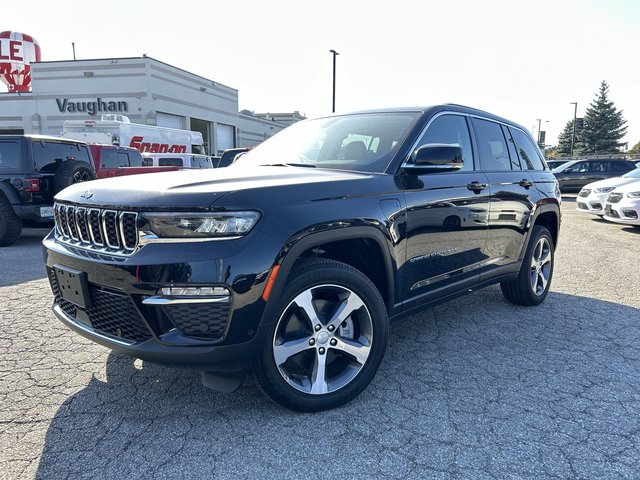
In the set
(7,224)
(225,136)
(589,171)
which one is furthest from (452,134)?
(225,136)

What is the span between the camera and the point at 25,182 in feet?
25.4

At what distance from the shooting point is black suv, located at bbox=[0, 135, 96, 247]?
7.69 m

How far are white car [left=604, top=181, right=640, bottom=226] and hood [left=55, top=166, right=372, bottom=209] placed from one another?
30.4 ft

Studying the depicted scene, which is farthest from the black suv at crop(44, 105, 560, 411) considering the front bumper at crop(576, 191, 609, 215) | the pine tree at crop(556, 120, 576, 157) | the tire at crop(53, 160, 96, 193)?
the pine tree at crop(556, 120, 576, 157)

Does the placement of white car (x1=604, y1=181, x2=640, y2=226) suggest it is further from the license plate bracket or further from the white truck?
the white truck

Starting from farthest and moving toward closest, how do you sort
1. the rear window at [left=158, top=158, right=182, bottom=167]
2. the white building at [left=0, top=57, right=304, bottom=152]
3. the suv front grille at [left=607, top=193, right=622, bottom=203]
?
the white building at [left=0, top=57, right=304, bottom=152] → the rear window at [left=158, top=158, right=182, bottom=167] → the suv front grille at [left=607, top=193, right=622, bottom=203]

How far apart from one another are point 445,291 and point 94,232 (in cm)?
237

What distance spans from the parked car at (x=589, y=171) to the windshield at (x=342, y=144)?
17672 mm

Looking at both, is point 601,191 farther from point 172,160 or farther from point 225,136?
point 225,136

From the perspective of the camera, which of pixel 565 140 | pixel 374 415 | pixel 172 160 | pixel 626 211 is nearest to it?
pixel 374 415

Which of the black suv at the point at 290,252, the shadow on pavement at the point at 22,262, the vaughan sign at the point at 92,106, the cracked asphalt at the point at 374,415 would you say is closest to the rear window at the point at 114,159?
the shadow on pavement at the point at 22,262

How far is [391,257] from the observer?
2.85 m

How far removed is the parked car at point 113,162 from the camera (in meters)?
11.0

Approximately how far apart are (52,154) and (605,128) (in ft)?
204
